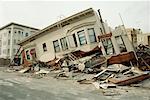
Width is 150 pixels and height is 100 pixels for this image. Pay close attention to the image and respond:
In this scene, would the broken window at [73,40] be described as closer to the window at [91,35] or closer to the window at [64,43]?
the window at [64,43]

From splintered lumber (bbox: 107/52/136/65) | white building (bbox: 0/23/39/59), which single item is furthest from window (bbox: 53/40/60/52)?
white building (bbox: 0/23/39/59)

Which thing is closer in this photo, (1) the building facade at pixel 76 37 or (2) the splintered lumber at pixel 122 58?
(2) the splintered lumber at pixel 122 58

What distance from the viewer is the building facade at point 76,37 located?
60.2ft

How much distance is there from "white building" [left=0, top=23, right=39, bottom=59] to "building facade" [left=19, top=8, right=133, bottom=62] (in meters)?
29.7

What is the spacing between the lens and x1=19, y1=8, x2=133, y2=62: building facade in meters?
18.3

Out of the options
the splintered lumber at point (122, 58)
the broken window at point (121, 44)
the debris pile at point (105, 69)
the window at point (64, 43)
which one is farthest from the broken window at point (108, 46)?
the window at point (64, 43)

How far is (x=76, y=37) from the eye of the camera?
72.9 ft

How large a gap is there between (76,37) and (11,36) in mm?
37111

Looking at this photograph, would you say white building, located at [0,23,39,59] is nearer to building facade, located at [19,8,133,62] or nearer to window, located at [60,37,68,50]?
building facade, located at [19,8,133,62]

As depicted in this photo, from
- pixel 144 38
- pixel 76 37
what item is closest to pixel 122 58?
pixel 76 37

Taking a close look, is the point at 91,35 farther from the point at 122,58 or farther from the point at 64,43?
the point at 122,58

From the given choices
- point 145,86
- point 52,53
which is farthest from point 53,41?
point 145,86

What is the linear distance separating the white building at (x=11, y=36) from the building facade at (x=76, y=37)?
29.7 m

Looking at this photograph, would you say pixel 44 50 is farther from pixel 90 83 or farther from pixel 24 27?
pixel 24 27
